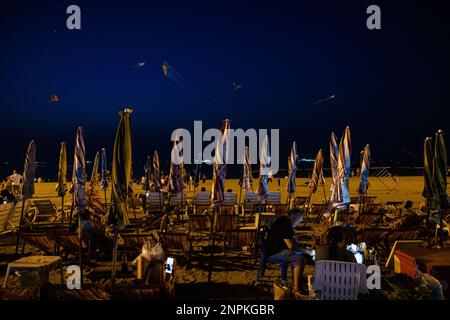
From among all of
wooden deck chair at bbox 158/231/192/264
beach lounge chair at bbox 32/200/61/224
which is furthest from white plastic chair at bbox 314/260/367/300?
beach lounge chair at bbox 32/200/61/224

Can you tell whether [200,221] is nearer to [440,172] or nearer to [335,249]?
[335,249]

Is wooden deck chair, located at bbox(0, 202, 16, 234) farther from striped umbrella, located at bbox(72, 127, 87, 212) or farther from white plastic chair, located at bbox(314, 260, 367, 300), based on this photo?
white plastic chair, located at bbox(314, 260, 367, 300)

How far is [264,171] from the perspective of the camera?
10.6m

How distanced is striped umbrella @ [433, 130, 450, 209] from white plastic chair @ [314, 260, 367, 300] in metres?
3.39

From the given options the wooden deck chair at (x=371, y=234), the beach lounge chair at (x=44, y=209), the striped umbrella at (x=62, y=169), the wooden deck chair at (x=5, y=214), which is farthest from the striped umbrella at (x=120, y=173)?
the beach lounge chair at (x=44, y=209)

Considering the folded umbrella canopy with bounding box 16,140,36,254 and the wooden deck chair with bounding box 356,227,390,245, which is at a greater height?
the folded umbrella canopy with bounding box 16,140,36,254

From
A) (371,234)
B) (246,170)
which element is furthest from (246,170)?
(371,234)

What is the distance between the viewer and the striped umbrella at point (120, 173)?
5.22 meters

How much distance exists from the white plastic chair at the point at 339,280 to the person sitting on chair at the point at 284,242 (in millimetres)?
1217

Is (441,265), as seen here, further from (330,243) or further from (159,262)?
(159,262)

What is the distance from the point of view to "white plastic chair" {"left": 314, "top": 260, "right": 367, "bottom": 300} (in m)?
4.42

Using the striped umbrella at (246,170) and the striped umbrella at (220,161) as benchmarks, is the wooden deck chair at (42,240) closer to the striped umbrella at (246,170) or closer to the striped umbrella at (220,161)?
the striped umbrella at (220,161)
